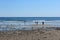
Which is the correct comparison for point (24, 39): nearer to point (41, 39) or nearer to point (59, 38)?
point (41, 39)

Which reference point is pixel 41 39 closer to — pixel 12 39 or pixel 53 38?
pixel 53 38

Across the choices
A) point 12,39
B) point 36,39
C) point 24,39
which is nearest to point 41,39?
point 36,39

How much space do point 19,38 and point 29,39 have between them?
1119 millimetres

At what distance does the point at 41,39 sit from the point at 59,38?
180 centimetres

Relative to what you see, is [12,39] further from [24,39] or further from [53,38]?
[53,38]

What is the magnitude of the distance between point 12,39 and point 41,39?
2684 mm

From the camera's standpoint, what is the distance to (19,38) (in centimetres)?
1606

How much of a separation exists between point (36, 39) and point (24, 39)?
1.11m

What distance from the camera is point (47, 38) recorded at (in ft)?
52.5

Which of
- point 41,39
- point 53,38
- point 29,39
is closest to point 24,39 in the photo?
point 29,39

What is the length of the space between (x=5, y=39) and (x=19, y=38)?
135 cm

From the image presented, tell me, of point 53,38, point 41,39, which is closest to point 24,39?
point 41,39

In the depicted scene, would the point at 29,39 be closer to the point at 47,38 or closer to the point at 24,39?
the point at 24,39

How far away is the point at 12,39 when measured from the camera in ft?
51.0
